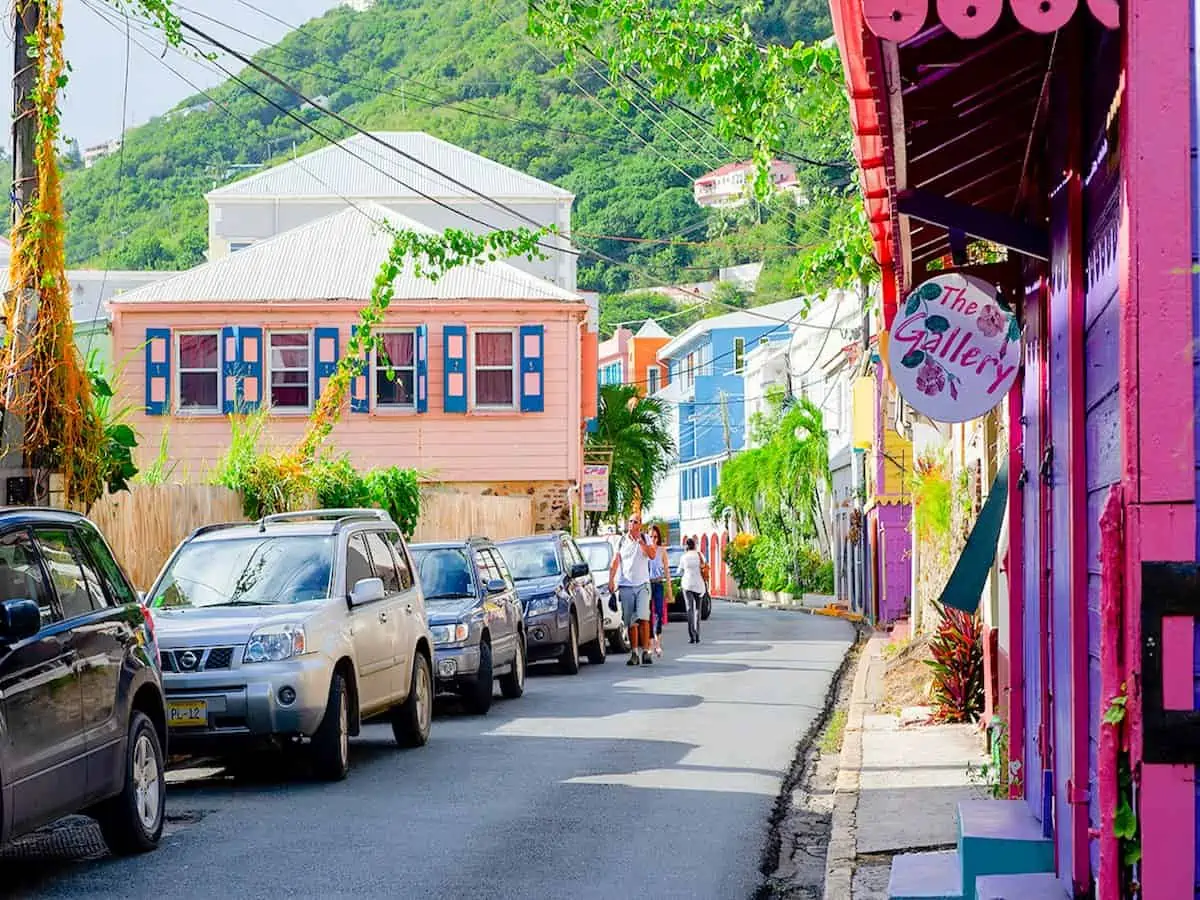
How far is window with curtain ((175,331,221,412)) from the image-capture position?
1506 inches

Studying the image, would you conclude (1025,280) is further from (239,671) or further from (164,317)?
(164,317)

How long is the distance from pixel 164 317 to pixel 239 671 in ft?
87.5

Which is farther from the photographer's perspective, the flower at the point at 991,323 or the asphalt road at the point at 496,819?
the asphalt road at the point at 496,819

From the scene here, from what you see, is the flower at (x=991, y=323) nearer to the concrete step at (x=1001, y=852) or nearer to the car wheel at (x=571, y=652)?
the concrete step at (x=1001, y=852)

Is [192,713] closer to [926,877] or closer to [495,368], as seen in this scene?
[926,877]

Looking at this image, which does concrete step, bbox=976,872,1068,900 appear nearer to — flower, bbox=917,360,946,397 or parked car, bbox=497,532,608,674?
flower, bbox=917,360,946,397

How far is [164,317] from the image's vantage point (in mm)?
38406

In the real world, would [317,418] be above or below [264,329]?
below

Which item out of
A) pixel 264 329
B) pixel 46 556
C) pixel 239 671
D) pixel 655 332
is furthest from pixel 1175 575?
pixel 655 332

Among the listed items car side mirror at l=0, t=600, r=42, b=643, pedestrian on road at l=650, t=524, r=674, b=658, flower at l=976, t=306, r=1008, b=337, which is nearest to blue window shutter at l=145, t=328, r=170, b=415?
pedestrian on road at l=650, t=524, r=674, b=658

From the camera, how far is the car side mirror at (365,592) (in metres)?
14.1

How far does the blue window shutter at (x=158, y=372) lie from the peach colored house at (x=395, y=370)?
20mm

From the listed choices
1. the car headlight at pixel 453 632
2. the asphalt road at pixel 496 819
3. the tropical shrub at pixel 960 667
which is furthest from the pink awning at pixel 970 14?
the car headlight at pixel 453 632

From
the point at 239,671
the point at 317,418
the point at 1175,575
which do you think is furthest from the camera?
the point at 317,418
